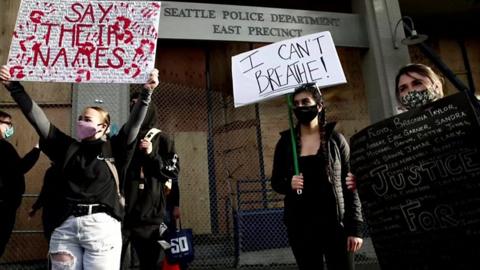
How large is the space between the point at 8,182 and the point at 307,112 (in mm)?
3137

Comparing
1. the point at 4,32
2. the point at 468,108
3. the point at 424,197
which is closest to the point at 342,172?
the point at 424,197

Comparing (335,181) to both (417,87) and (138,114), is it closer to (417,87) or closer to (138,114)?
(417,87)

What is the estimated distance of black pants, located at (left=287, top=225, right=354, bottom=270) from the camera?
2771 millimetres

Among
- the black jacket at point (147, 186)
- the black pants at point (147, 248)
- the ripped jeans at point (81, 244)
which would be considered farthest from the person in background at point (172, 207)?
the ripped jeans at point (81, 244)

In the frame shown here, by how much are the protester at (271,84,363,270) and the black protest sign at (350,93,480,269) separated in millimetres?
492

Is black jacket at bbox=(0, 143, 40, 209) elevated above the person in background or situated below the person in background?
above

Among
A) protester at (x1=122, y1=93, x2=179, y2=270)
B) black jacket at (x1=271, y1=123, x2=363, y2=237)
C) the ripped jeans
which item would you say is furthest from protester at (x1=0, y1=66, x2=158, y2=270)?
black jacket at (x1=271, y1=123, x2=363, y2=237)

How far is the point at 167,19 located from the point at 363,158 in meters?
5.21

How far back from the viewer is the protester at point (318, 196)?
2.79 m

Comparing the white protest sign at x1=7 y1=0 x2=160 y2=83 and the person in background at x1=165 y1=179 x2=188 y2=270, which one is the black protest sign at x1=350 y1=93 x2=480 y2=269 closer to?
the white protest sign at x1=7 y1=0 x2=160 y2=83

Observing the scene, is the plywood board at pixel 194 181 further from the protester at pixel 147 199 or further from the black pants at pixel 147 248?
the black pants at pixel 147 248

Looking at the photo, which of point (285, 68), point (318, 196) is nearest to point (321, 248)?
point (318, 196)

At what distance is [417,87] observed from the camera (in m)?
2.35

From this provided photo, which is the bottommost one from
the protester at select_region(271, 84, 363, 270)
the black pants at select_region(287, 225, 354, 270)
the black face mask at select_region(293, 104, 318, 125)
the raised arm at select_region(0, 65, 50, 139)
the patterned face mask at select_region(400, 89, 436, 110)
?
the black pants at select_region(287, 225, 354, 270)
